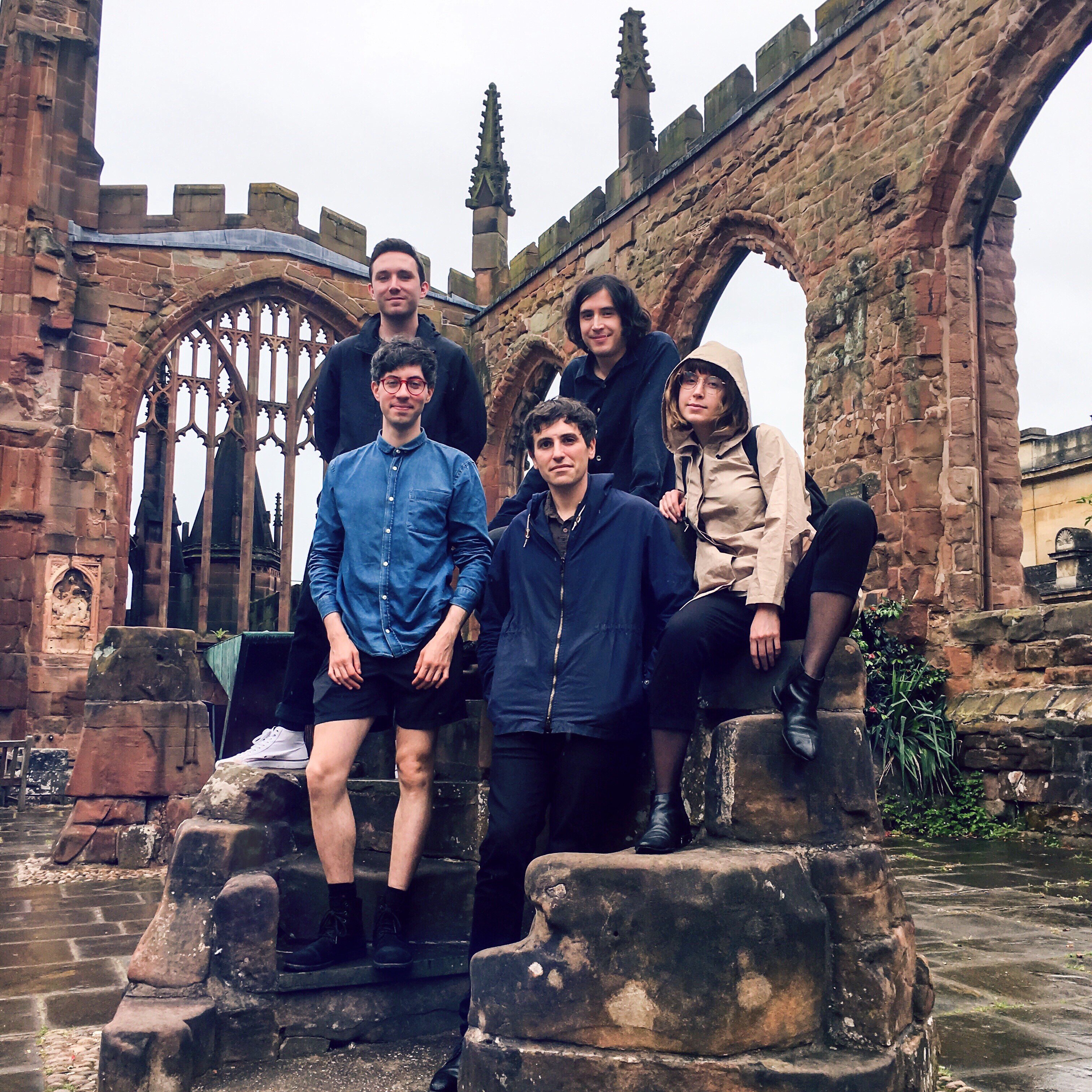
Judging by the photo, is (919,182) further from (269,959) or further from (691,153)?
(269,959)

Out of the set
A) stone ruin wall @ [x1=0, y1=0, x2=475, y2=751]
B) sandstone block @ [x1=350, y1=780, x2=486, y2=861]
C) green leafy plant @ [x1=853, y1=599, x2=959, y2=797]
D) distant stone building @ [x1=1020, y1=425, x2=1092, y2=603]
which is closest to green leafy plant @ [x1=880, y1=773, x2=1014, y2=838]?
green leafy plant @ [x1=853, y1=599, x2=959, y2=797]

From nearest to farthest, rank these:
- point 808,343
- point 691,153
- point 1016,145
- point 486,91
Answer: point 1016,145, point 808,343, point 691,153, point 486,91

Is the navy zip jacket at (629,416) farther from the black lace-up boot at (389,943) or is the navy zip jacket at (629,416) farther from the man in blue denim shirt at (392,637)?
the black lace-up boot at (389,943)

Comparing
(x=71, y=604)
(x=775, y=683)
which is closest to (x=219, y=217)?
(x=71, y=604)

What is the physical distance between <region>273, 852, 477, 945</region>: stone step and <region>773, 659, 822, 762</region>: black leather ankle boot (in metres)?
1.19

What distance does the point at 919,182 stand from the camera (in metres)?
8.00

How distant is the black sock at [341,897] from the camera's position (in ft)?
9.73

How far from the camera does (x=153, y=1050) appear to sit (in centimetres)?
264

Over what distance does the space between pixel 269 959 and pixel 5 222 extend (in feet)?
40.4

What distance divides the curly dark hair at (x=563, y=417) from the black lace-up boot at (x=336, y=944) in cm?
139

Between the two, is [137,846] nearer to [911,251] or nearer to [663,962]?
[663,962]

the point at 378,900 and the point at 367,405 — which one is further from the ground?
the point at 367,405

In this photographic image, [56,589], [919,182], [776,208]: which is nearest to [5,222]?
[56,589]

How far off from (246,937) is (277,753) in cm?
66
